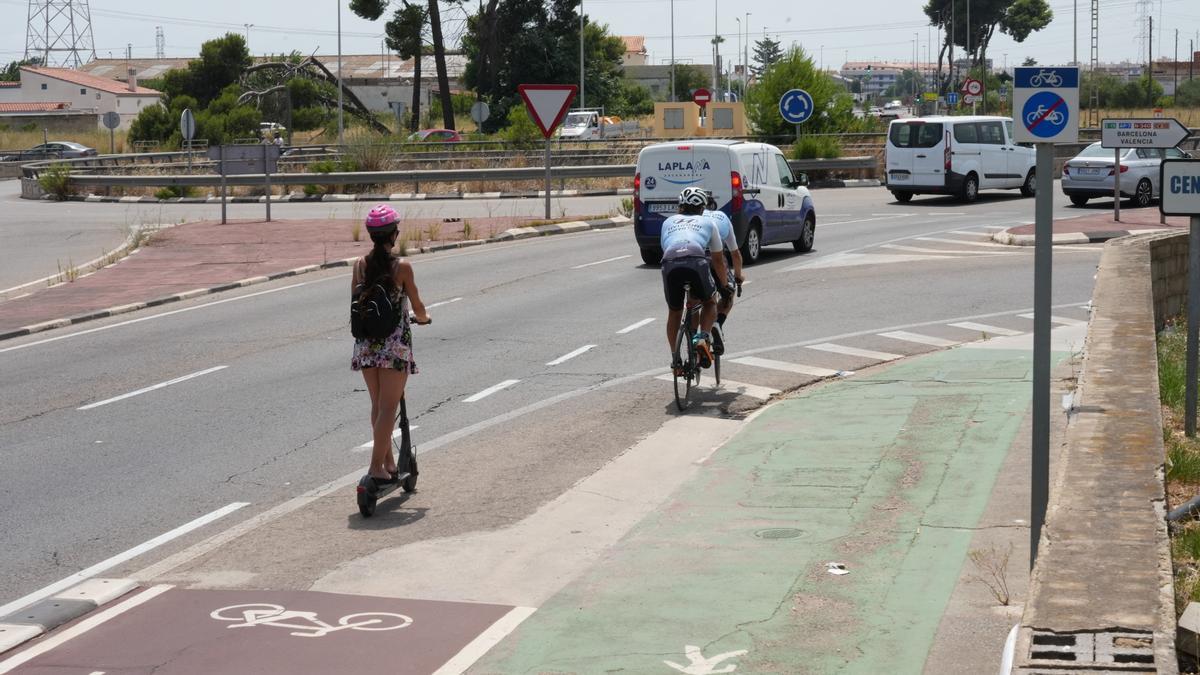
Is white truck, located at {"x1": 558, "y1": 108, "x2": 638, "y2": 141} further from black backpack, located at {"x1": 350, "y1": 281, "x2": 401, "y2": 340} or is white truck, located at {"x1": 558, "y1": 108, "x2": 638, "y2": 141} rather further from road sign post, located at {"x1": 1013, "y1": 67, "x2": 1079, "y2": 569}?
road sign post, located at {"x1": 1013, "y1": 67, "x2": 1079, "y2": 569}

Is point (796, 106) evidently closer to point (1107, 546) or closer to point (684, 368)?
point (684, 368)

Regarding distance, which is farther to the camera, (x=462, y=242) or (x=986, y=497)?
(x=462, y=242)

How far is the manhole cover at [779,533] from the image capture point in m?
8.18

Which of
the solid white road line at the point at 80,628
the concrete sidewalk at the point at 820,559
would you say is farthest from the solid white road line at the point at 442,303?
the solid white road line at the point at 80,628

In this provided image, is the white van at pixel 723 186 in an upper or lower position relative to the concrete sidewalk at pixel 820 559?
upper

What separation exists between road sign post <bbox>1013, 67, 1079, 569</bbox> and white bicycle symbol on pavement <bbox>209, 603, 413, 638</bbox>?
2.89 meters

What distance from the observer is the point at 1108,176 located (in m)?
31.9

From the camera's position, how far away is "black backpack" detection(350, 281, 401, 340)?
351 inches

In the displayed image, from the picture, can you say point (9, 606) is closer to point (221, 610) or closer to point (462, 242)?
point (221, 610)

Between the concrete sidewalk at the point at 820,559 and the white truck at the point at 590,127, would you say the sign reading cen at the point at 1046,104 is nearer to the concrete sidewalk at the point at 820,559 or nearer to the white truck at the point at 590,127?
the concrete sidewalk at the point at 820,559

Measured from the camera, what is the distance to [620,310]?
18.2 m

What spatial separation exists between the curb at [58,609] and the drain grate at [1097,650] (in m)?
4.50

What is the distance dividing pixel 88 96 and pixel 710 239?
105m

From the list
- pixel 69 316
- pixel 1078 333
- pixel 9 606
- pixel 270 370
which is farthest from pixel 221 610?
pixel 69 316
